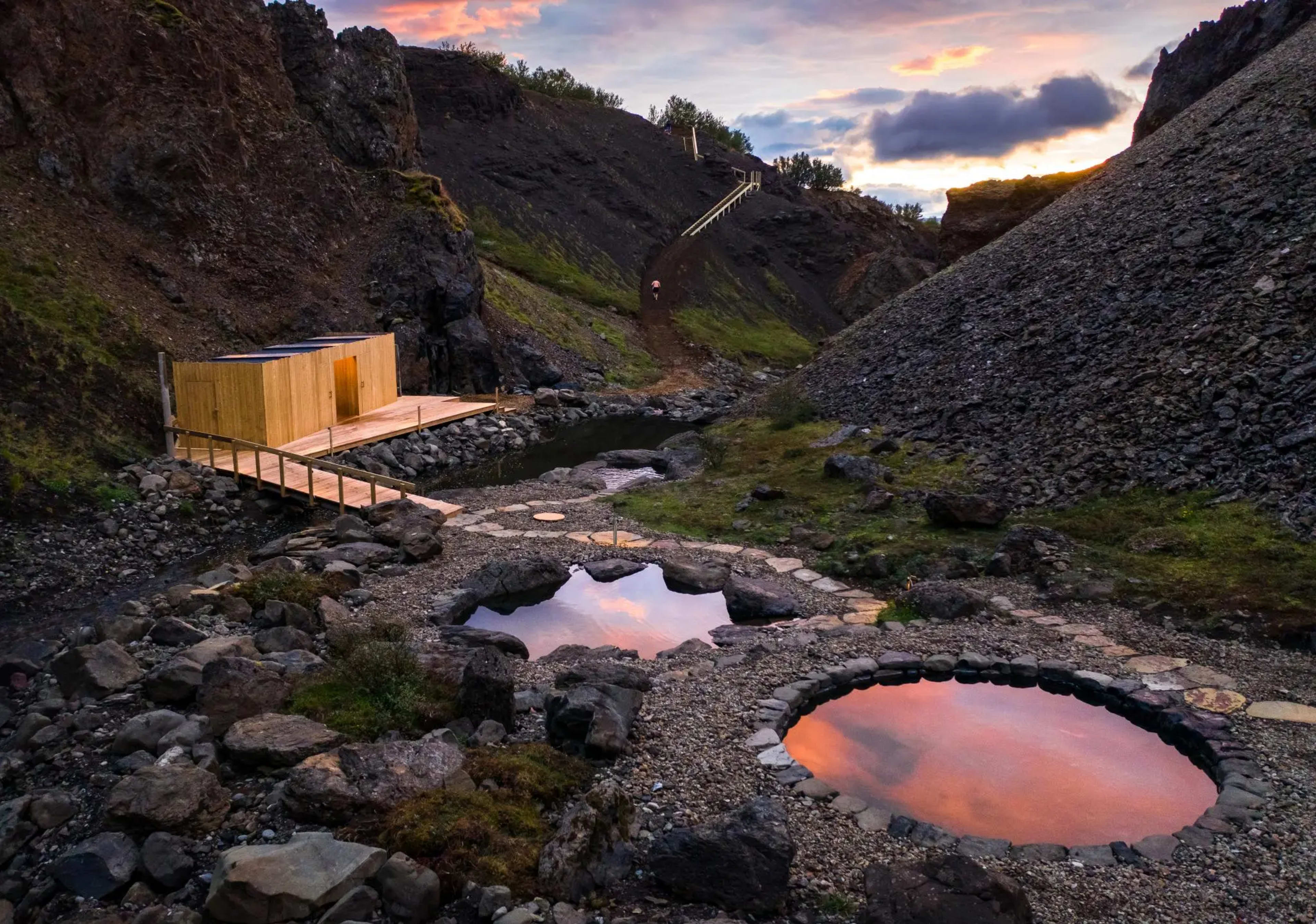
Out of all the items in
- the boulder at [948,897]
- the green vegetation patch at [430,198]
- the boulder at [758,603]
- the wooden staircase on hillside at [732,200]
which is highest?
the wooden staircase on hillside at [732,200]

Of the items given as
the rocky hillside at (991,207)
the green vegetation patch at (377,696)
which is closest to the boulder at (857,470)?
the green vegetation patch at (377,696)

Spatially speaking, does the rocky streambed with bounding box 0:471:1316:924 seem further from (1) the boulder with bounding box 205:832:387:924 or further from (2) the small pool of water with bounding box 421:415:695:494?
(2) the small pool of water with bounding box 421:415:695:494

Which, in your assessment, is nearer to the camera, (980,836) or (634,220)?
(980,836)

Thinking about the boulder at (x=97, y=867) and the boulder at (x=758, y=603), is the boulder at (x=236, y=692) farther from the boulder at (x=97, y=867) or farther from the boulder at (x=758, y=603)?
the boulder at (x=758, y=603)

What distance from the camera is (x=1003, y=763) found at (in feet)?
34.0

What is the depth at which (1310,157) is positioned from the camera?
24516mm

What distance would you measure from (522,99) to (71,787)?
239 ft

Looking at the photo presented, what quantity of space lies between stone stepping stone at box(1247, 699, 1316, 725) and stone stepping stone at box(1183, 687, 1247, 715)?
0.15 meters

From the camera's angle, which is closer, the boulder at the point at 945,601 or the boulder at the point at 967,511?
the boulder at the point at 945,601

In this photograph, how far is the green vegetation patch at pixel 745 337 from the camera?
5697cm

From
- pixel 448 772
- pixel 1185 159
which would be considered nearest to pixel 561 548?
pixel 448 772

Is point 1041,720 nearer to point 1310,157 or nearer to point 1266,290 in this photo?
point 1266,290

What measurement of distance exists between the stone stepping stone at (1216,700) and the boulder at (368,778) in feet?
27.6

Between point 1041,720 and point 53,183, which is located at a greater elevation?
point 53,183
